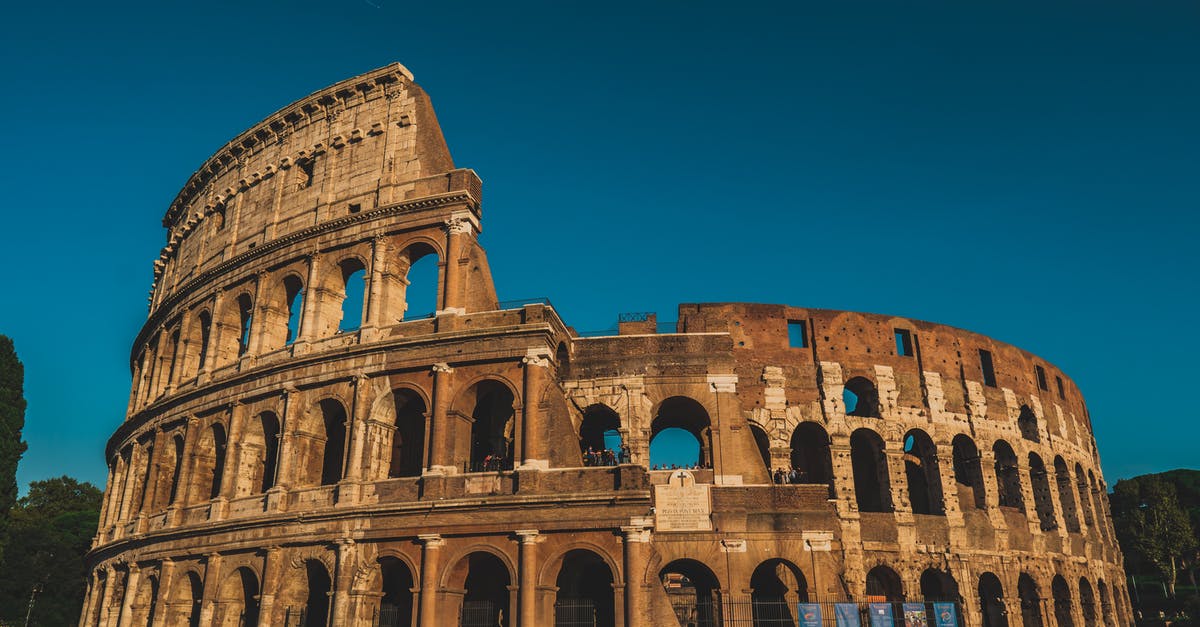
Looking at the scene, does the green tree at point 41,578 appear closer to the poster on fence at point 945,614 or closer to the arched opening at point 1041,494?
the poster on fence at point 945,614

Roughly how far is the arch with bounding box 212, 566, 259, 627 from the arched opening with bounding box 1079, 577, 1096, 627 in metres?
27.2

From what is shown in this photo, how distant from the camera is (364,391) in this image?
2141 cm

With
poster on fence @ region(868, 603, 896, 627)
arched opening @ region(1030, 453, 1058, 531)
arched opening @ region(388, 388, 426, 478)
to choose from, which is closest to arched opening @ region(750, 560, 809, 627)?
poster on fence @ region(868, 603, 896, 627)

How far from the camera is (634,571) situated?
18328mm

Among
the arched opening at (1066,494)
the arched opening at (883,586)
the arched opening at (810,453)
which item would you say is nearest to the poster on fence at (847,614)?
the arched opening at (883,586)

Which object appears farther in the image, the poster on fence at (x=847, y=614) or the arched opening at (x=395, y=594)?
the arched opening at (x=395, y=594)

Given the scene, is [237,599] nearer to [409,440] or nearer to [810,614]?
[409,440]

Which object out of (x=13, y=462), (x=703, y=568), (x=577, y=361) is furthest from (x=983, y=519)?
(x=13, y=462)

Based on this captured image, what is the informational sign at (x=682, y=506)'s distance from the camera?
20.4m

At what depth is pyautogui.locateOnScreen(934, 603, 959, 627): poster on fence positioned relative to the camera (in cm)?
2023

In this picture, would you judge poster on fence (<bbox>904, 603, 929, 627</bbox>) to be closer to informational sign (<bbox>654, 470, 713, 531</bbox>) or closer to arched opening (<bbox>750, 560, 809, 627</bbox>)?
arched opening (<bbox>750, 560, 809, 627</bbox>)

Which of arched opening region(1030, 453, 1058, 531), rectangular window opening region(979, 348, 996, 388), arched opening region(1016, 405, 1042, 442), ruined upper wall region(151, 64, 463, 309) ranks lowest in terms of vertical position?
arched opening region(1030, 453, 1058, 531)

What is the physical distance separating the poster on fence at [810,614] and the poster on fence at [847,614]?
1.42 ft

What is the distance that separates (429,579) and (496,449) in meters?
4.37
